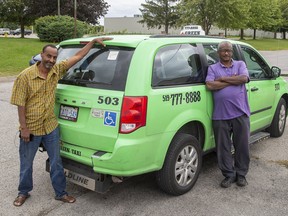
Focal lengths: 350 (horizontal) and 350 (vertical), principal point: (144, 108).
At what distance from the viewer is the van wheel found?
12.0 feet

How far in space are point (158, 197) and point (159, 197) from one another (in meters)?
0.01

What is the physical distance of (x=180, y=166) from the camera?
380 centimetres

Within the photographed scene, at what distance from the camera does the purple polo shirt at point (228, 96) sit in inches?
157

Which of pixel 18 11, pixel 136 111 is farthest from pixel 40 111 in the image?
pixel 18 11

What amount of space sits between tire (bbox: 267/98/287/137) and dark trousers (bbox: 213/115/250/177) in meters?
1.92

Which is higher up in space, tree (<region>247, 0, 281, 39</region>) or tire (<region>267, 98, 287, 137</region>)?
tree (<region>247, 0, 281, 39</region>)

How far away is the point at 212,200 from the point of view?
379 centimetres

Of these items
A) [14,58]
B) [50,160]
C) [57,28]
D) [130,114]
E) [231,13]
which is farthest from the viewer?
[231,13]

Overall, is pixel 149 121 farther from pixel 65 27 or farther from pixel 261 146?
pixel 65 27

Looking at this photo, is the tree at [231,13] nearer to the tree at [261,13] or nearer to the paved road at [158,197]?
the tree at [261,13]

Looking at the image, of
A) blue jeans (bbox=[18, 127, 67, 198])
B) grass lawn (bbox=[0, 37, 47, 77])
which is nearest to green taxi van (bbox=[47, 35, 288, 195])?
blue jeans (bbox=[18, 127, 67, 198])

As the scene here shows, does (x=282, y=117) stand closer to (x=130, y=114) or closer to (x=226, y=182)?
(x=226, y=182)

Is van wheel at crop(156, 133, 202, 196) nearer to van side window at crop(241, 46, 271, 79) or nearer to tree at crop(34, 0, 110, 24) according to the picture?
van side window at crop(241, 46, 271, 79)

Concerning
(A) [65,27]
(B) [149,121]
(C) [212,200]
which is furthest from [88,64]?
(A) [65,27]
